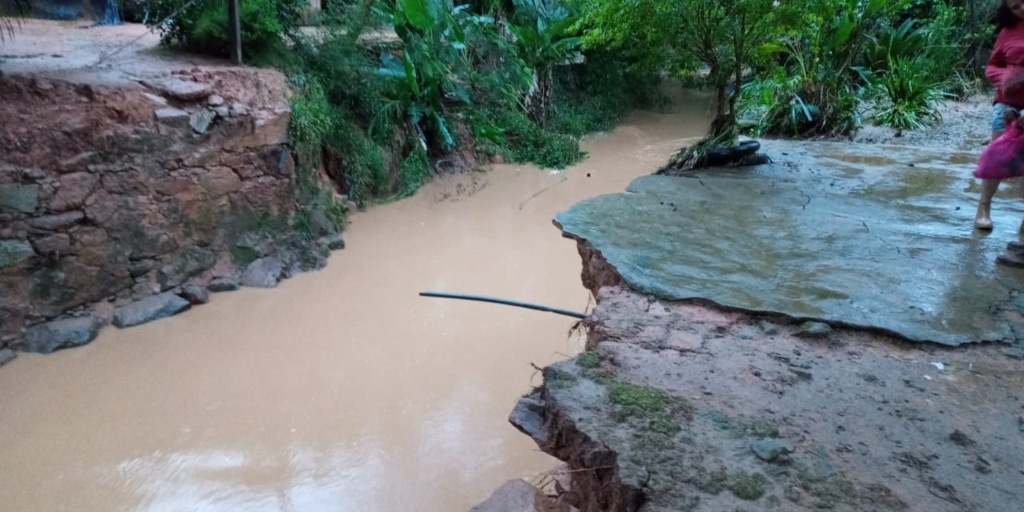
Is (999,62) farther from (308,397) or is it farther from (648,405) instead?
(308,397)

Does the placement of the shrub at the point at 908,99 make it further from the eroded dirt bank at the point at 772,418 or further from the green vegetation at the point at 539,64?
the eroded dirt bank at the point at 772,418

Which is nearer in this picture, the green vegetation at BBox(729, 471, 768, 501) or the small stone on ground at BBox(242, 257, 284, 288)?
the green vegetation at BBox(729, 471, 768, 501)

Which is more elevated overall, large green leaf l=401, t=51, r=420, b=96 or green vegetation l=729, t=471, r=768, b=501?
large green leaf l=401, t=51, r=420, b=96

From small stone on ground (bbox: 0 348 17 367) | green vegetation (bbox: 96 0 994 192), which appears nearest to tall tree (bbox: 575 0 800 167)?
green vegetation (bbox: 96 0 994 192)

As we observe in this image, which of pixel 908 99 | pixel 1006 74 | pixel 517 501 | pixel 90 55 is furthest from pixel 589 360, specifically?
pixel 908 99

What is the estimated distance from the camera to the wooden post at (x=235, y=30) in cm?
584

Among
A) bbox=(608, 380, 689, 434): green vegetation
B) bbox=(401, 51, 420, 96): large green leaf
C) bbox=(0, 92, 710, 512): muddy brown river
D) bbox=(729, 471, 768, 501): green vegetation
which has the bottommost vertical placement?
bbox=(0, 92, 710, 512): muddy brown river

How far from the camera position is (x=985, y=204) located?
3520 mm

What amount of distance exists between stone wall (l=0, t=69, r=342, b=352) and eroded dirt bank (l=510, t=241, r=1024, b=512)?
13.2ft

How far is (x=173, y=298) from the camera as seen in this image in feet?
16.7

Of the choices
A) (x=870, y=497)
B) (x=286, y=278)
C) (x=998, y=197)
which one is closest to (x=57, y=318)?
(x=286, y=278)

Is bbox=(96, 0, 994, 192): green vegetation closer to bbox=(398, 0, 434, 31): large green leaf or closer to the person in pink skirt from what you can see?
bbox=(398, 0, 434, 31): large green leaf

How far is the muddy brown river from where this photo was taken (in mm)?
3441

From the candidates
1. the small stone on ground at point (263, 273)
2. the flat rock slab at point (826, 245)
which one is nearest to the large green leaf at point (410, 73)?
the small stone on ground at point (263, 273)
